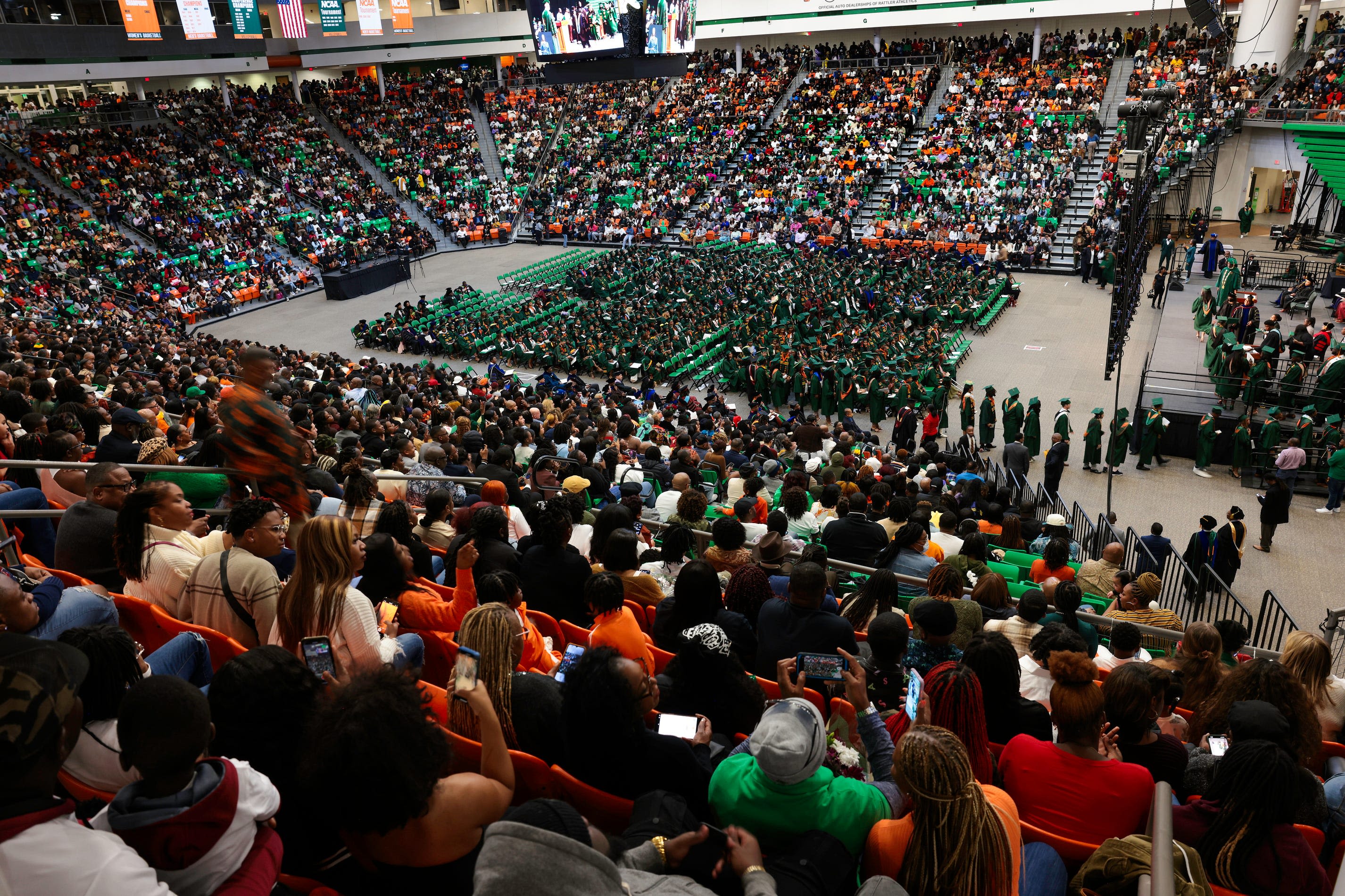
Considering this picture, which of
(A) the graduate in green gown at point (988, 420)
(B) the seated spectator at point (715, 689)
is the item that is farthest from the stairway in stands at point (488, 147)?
(B) the seated spectator at point (715, 689)

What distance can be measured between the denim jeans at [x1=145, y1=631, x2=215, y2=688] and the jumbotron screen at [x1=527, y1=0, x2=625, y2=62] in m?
33.5

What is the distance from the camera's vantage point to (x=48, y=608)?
356cm

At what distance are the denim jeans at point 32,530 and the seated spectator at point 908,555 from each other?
5.48m

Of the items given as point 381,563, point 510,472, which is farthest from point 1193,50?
point 381,563

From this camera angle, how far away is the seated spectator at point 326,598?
3.58 m

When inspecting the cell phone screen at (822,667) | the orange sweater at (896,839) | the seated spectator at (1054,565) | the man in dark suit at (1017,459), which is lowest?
the man in dark suit at (1017,459)

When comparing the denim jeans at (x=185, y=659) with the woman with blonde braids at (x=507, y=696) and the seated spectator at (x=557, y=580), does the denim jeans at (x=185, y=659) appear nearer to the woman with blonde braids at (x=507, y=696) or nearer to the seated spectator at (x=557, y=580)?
the woman with blonde braids at (x=507, y=696)

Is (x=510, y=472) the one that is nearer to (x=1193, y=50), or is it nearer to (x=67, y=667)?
(x=67, y=667)

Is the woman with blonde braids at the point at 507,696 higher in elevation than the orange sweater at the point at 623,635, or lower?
higher

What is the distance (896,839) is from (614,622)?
178 centimetres

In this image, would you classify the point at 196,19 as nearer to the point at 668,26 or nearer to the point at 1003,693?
the point at 668,26

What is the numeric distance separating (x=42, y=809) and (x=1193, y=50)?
133 feet

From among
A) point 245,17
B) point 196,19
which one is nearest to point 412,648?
point 196,19

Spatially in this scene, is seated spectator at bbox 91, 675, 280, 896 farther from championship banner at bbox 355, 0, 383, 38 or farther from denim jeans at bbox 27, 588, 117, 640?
championship banner at bbox 355, 0, 383, 38
